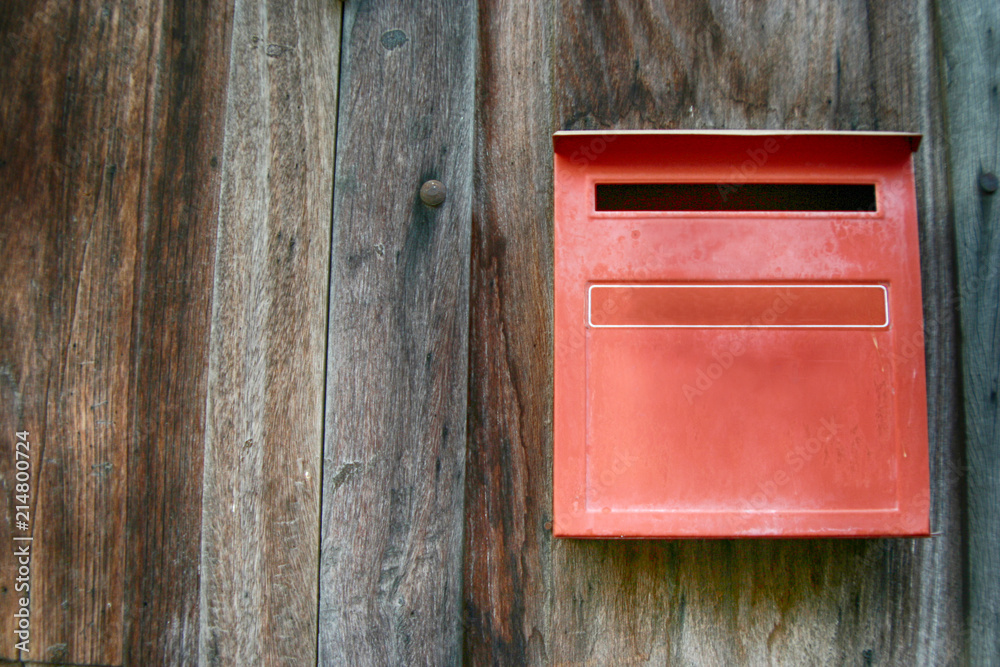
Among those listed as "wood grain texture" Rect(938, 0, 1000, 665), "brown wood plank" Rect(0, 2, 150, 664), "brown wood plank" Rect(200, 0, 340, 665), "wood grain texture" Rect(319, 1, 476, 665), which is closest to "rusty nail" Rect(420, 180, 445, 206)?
"wood grain texture" Rect(319, 1, 476, 665)

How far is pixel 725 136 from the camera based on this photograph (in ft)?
2.12

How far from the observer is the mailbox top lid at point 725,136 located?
2.09 feet

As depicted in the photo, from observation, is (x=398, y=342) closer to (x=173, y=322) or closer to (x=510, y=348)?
A: (x=510, y=348)

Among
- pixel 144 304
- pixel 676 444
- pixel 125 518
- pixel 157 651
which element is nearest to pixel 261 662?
pixel 157 651

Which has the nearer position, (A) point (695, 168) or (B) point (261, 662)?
(A) point (695, 168)

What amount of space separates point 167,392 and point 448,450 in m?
0.42

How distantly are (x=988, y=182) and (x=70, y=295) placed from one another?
1339mm

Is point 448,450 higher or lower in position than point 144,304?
lower

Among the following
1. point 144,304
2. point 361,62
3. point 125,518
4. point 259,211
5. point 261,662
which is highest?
point 361,62

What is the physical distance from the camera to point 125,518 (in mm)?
800

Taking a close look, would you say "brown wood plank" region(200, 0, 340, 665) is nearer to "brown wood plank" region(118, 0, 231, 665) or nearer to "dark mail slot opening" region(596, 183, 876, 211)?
"brown wood plank" region(118, 0, 231, 665)

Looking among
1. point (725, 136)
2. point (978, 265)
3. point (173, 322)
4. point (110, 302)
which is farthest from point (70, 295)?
point (978, 265)

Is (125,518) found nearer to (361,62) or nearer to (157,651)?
(157,651)

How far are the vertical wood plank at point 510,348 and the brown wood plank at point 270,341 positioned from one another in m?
0.22
